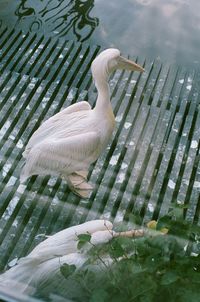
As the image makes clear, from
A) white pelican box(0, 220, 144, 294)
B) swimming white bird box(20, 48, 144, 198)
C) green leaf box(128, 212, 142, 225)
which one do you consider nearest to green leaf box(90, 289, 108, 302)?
white pelican box(0, 220, 144, 294)

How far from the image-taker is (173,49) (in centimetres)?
166

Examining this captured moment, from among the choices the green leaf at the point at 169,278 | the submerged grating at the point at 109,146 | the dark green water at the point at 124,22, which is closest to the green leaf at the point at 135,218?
the submerged grating at the point at 109,146

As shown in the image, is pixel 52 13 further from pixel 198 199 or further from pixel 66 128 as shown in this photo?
pixel 198 199

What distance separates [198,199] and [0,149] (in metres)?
0.49

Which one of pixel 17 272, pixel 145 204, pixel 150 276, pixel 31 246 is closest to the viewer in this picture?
pixel 150 276

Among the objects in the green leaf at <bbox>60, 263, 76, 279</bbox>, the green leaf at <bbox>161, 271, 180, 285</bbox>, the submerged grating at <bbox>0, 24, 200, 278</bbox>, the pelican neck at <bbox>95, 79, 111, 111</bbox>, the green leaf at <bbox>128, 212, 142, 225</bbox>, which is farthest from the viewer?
the pelican neck at <bbox>95, 79, 111, 111</bbox>

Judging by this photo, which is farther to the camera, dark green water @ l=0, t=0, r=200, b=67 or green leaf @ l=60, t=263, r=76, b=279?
dark green water @ l=0, t=0, r=200, b=67

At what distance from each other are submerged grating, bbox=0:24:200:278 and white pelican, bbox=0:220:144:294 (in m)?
0.06

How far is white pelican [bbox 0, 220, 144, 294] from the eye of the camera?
3.05ft

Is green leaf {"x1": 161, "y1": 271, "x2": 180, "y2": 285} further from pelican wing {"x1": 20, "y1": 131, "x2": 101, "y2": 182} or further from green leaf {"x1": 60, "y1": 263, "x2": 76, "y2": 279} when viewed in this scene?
pelican wing {"x1": 20, "y1": 131, "x2": 101, "y2": 182}

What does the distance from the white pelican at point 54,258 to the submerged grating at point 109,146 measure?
0.06 m

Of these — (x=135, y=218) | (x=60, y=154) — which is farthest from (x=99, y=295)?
(x=60, y=154)

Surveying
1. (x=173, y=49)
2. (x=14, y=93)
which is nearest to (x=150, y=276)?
(x=14, y=93)

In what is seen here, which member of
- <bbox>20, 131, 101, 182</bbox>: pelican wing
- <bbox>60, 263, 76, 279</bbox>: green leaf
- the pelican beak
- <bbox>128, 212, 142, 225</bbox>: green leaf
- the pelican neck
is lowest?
<bbox>60, 263, 76, 279</bbox>: green leaf
